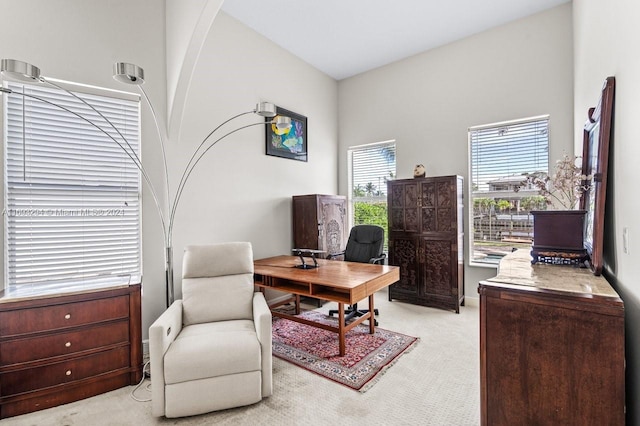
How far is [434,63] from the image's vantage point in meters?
4.39

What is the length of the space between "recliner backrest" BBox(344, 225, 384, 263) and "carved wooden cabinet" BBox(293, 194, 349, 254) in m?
0.48

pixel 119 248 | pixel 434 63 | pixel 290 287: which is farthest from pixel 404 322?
pixel 434 63

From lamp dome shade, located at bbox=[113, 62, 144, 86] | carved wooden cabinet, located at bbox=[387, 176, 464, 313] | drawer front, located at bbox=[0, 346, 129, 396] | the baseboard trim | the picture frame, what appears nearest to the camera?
lamp dome shade, located at bbox=[113, 62, 144, 86]

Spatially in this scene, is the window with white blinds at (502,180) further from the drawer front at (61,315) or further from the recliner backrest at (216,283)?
the drawer front at (61,315)

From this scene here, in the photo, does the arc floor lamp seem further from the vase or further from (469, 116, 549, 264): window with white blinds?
(469, 116, 549, 264): window with white blinds

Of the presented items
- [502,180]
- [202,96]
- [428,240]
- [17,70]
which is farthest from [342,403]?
[502,180]

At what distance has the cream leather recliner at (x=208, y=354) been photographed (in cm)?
191

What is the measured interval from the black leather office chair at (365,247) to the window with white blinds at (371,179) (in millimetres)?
1190

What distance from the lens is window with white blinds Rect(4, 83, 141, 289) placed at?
7.73 feet

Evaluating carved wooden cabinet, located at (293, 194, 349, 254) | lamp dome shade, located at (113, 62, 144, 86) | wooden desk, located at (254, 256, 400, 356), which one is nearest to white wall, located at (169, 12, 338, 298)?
carved wooden cabinet, located at (293, 194, 349, 254)

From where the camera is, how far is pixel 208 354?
196 centimetres

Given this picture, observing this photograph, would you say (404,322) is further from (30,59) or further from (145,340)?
(30,59)

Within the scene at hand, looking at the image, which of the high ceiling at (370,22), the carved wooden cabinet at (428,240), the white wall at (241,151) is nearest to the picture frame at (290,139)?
the white wall at (241,151)

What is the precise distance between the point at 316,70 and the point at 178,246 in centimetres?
363
